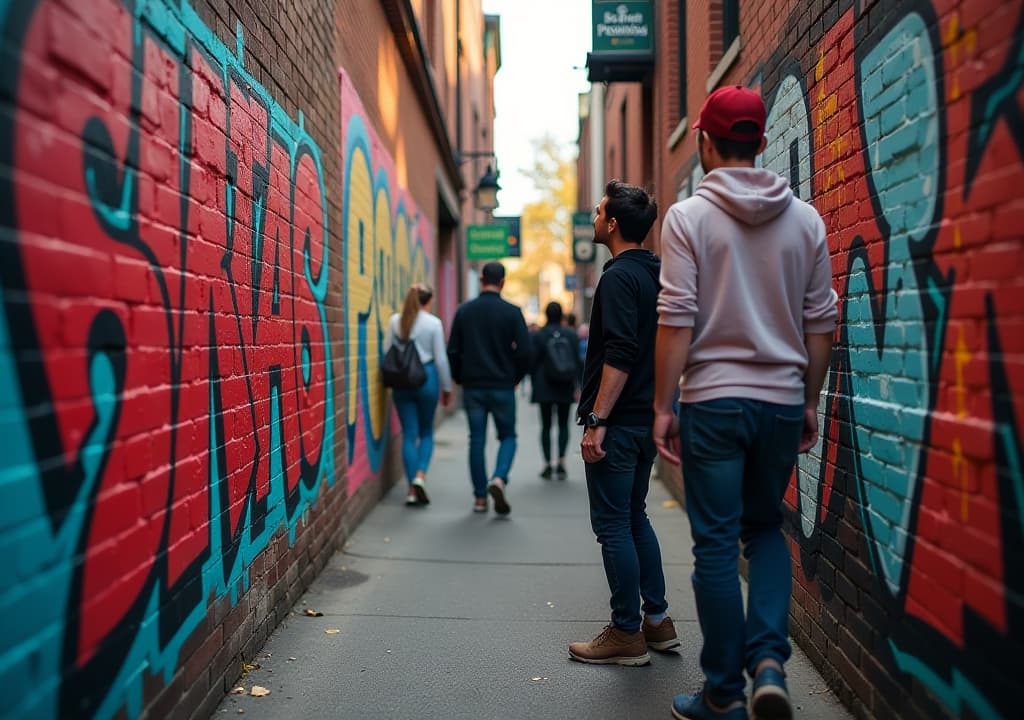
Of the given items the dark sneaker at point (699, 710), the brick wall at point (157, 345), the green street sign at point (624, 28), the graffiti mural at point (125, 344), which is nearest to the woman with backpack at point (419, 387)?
the brick wall at point (157, 345)

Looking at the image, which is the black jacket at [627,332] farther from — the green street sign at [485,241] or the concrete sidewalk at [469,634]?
the green street sign at [485,241]

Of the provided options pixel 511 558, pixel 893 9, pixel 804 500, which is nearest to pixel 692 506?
pixel 804 500

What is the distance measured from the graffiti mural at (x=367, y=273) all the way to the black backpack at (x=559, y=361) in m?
1.56

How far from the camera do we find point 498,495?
23.8 ft

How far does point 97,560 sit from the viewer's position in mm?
2369

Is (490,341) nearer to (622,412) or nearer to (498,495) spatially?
(498,495)

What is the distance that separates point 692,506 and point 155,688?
5.66 feet

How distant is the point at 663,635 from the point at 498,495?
332 cm

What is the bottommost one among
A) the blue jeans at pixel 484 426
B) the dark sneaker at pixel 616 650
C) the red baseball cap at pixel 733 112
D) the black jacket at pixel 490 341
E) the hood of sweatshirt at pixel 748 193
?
the dark sneaker at pixel 616 650

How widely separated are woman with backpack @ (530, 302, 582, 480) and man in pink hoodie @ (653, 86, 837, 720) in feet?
19.6

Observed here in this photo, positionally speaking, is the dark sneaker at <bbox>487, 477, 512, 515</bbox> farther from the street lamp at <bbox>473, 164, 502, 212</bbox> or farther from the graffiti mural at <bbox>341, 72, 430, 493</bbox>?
the street lamp at <bbox>473, 164, 502, 212</bbox>

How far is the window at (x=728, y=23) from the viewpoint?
6.99 metres

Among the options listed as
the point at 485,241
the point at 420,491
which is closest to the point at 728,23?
the point at 420,491

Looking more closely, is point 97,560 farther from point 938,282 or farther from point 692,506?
point 938,282
